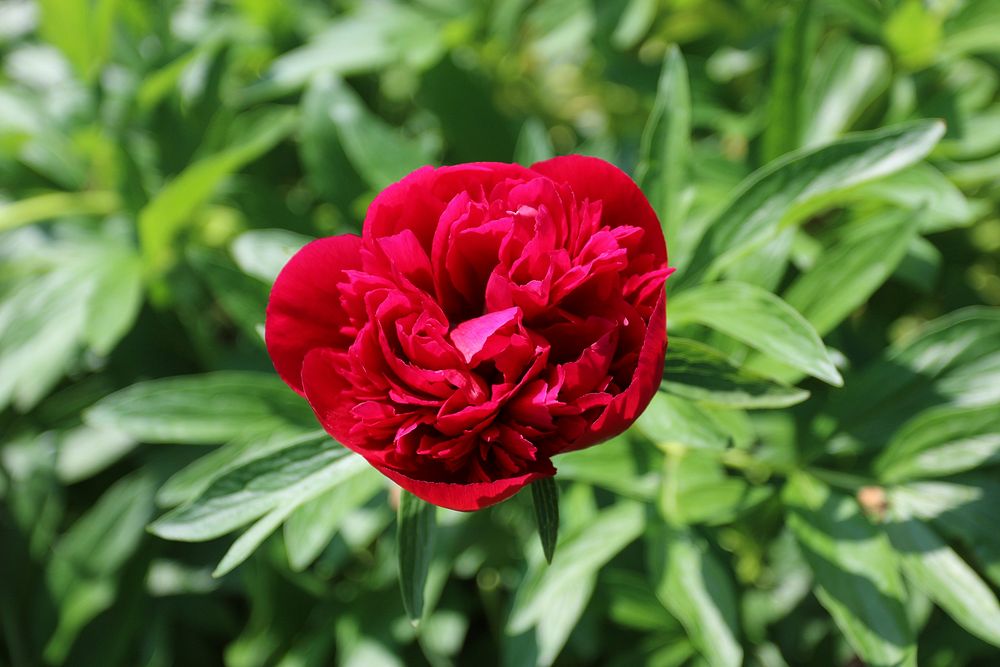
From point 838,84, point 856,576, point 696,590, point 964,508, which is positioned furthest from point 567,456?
point 838,84

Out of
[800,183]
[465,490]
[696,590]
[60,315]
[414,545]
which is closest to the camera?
[465,490]

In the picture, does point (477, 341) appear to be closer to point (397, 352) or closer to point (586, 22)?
point (397, 352)

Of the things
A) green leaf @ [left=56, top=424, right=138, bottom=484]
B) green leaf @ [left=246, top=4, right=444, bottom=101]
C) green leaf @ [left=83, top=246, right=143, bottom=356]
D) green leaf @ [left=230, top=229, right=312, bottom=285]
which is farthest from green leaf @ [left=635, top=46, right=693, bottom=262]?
green leaf @ [left=56, top=424, right=138, bottom=484]

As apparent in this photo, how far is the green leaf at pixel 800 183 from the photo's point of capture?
0.82m

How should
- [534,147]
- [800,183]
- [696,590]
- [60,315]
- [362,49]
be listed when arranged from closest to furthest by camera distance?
1. [800,183]
2. [696,590]
3. [534,147]
4. [60,315]
5. [362,49]

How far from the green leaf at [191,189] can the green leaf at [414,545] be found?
2.03 feet

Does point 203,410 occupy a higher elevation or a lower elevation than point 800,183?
lower

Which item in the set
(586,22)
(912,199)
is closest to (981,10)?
(912,199)

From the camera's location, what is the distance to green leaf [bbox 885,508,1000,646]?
2.91 feet

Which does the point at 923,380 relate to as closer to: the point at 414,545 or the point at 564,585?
the point at 564,585

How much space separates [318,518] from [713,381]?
43cm

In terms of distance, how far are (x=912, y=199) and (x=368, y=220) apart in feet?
2.26

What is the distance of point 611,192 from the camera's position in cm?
69

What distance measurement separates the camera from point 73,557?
1254 mm
